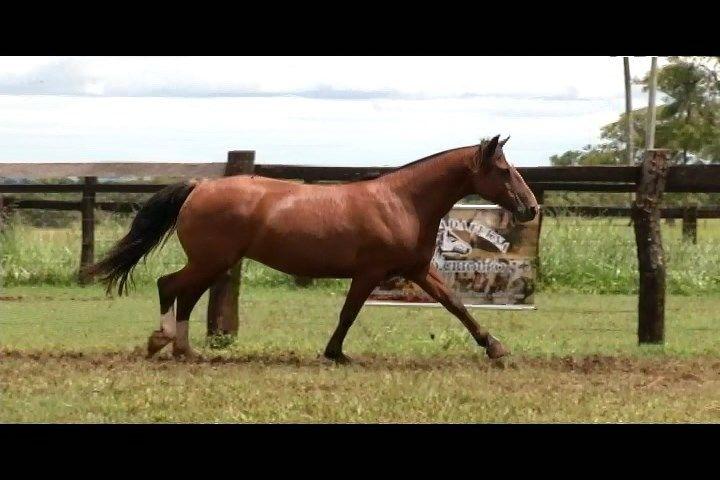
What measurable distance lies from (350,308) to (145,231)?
5.75ft

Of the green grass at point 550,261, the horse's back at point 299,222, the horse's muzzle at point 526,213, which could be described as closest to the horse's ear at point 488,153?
the horse's muzzle at point 526,213

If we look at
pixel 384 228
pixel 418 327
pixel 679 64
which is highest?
pixel 679 64

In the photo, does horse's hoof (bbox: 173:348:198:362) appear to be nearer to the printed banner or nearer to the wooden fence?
the wooden fence

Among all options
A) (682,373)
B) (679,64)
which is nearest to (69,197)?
(682,373)

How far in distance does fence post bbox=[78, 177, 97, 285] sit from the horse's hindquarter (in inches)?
216

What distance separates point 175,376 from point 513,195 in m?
2.91

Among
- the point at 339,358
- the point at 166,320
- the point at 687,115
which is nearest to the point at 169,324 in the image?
the point at 166,320

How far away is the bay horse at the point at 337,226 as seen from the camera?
920cm

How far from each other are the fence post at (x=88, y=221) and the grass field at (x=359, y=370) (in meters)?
1.06

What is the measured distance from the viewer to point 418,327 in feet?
39.4

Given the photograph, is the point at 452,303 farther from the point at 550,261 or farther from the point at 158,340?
the point at 550,261

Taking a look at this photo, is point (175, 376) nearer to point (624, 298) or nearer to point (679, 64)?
point (624, 298)

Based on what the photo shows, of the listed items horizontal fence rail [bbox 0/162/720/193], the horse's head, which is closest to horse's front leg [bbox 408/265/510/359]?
the horse's head

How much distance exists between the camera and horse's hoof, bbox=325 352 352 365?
9.20m
